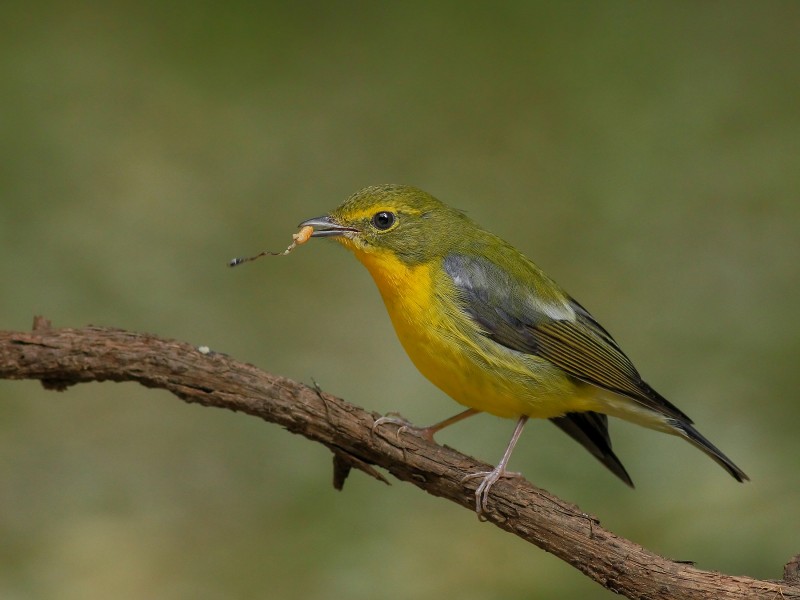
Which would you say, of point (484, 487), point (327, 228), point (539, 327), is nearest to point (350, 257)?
point (327, 228)

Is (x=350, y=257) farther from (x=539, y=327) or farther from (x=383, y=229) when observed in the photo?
(x=539, y=327)

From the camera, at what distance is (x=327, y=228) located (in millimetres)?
4984

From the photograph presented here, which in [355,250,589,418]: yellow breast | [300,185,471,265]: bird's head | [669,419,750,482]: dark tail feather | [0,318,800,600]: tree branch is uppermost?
[300,185,471,265]: bird's head

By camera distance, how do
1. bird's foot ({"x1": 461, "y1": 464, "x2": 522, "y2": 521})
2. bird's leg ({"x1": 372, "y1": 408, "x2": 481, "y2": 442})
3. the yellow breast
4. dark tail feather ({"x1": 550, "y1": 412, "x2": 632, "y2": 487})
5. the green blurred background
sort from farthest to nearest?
the green blurred background
dark tail feather ({"x1": 550, "y1": 412, "x2": 632, "y2": 487})
the yellow breast
bird's leg ({"x1": 372, "y1": 408, "x2": 481, "y2": 442})
bird's foot ({"x1": 461, "y1": 464, "x2": 522, "y2": 521})

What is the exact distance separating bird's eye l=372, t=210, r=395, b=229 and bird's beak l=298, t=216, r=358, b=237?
10 cm

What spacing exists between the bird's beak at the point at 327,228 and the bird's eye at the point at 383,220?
4.1 inches

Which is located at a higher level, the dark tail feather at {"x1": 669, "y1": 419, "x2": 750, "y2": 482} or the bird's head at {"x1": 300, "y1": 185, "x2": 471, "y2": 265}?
the bird's head at {"x1": 300, "y1": 185, "x2": 471, "y2": 265}

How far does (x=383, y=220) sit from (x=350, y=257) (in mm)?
4542

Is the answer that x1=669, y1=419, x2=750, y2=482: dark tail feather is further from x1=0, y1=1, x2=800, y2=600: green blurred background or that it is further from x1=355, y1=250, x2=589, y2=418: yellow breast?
x1=0, y1=1, x2=800, y2=600: green blurred background

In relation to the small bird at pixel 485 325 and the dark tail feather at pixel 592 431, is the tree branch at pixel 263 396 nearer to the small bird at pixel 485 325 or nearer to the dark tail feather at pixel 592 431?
the small bird at pixel 485 325

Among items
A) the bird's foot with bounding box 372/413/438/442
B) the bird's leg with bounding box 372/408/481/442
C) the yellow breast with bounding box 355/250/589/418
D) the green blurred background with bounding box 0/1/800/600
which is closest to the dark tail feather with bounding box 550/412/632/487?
the yellow breast with bounding box 355/250/589/418

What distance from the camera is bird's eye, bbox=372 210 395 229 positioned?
16.3 ft

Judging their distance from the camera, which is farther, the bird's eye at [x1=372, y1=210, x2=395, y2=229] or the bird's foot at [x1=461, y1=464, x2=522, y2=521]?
the bird's eye at [x1=372, y1=210, x2=395, y2=229]

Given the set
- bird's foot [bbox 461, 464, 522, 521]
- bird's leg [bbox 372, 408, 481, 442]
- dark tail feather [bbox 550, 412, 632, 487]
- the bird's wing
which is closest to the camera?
bird's foot [bbox 461, 464, 522, 521]
